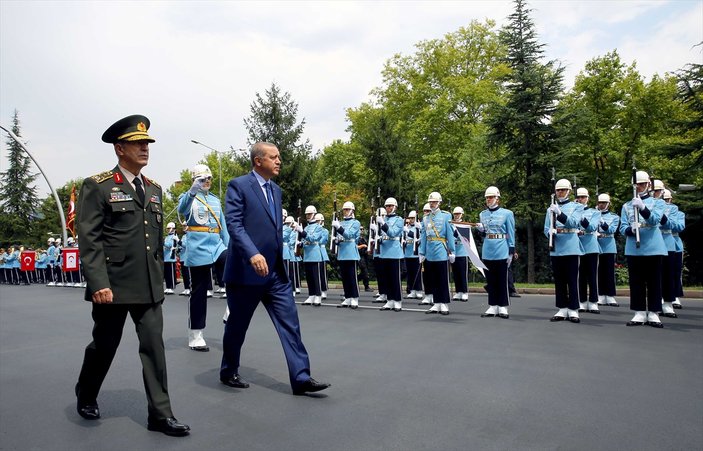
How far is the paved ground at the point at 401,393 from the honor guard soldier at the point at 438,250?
2319 mm

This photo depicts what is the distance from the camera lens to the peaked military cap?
4574mm

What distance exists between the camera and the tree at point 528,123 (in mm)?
24047

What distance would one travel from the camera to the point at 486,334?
9.03 m

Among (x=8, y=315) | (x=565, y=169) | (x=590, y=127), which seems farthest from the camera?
(x=590, y=127)

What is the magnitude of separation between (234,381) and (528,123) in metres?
21.4

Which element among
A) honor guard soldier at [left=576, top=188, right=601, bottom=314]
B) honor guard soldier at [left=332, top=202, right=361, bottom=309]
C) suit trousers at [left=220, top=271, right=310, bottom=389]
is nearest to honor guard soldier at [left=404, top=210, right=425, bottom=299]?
honor guard soldier at [left=332, top=202, right=361, bottom=309]

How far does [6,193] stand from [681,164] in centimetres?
6055

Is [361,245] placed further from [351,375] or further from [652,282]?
[351,375]

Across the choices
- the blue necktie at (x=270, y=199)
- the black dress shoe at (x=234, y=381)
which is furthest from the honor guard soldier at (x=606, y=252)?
the black dress shoe at (x=234, y=381)

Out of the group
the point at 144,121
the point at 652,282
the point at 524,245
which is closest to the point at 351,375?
the point at 144,121

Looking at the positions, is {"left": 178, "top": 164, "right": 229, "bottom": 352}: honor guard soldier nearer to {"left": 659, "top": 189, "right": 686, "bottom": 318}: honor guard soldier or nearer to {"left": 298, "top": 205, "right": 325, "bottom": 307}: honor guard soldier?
{"left": 298, "top": 205, "right": 325, "bottom": 307}: honor guard soldier

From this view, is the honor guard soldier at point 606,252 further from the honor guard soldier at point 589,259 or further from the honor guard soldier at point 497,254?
the honor guard soldier at point 497,254

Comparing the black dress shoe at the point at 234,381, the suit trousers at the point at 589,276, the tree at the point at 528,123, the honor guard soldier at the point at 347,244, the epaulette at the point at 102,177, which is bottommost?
the black dress shoe at the point at 234,381

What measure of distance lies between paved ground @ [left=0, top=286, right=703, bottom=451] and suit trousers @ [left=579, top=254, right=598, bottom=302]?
8.04 ft
